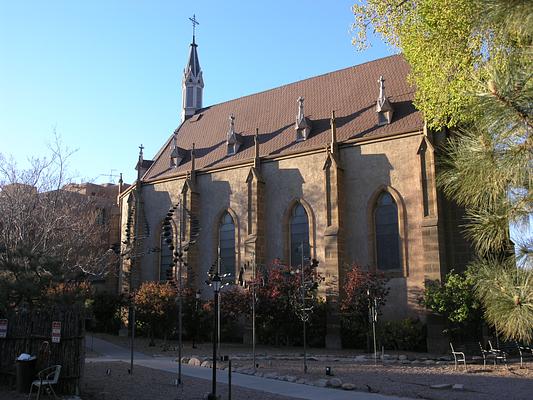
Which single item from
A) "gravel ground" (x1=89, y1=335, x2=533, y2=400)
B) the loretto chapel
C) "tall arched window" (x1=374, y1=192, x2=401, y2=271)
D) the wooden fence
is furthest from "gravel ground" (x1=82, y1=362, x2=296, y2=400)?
"tall arched window" (x1=374, y1=192, x2=401, y2=271)

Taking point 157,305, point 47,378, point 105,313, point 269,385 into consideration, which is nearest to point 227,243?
point 157,305

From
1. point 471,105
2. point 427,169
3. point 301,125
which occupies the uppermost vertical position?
point 301,125

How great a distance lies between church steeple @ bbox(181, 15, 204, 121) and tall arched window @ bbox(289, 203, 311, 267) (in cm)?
1852

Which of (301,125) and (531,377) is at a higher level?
(301,125)

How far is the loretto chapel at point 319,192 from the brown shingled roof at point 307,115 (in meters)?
0.10

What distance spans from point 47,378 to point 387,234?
67.1 feet

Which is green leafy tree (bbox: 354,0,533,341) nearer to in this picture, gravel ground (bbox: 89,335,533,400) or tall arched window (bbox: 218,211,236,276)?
gravel ground (bbox: 89,335,533,400)

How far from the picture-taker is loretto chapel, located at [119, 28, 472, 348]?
27.7 metres

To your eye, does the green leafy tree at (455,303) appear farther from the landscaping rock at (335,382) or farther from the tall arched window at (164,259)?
the tall arched window at (164,259)

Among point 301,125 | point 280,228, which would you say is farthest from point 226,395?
point 301,125

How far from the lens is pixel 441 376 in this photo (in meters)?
16.3

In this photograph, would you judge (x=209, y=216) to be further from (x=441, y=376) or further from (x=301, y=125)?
(x=441, y=376)

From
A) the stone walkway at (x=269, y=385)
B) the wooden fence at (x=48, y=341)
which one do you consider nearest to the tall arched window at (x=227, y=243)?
the stone walkway at (x=269, y=385)

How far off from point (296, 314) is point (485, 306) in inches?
924
